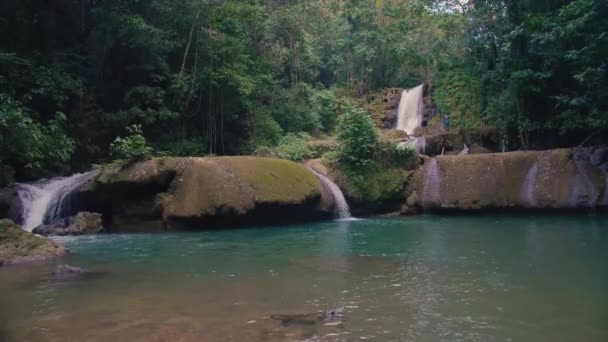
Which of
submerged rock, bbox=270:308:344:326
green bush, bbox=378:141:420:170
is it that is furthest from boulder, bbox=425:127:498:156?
submerged rock, bbox=270:308:344:326

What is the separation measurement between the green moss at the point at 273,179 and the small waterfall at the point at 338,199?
117 cm

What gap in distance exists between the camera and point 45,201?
46.9ft

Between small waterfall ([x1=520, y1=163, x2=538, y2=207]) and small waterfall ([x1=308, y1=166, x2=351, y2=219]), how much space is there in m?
5.57

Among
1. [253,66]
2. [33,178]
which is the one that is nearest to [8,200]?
[33,178]

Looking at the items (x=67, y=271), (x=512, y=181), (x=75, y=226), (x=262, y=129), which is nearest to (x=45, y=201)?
(x=75, y=226)

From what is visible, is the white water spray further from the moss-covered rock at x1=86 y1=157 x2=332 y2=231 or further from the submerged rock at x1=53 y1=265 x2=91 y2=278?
the submerged rock at x1=53 y1=265 x2=91 y2=278

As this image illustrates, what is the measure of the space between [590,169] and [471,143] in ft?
18.5

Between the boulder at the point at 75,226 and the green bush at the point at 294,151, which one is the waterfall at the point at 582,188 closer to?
the green bush at the point at 294,151

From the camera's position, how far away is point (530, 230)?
12.5 meters

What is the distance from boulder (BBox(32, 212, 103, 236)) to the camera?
13.3 meters

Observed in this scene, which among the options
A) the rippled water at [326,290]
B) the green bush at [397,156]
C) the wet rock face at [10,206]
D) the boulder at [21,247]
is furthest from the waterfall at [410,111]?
the boulder at [21,247]

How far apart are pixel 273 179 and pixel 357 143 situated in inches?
166

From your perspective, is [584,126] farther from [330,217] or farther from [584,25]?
[330,217]

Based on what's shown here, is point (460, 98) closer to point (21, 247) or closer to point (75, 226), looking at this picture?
point (75, 226)
